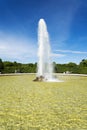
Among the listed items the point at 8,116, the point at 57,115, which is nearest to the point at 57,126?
the point at 57,115

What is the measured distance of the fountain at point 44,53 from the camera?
115 feet

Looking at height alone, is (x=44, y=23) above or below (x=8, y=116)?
above

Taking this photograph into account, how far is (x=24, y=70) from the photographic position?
66.2m

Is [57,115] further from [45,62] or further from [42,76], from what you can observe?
[45,62]

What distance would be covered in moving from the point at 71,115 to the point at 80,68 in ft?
172

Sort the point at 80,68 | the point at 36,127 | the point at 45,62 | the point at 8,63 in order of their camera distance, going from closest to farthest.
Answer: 1. the point at 36,127
2. the point at 45,62
3. the point at 80,68
4. the point at 8,63

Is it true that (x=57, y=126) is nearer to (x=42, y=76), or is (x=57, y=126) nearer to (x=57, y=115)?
(x=57, y=115)

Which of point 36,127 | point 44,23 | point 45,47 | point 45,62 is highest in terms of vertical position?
point 44,23

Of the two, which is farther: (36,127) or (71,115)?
(71,115)

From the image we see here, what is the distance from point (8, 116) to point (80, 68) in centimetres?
5324

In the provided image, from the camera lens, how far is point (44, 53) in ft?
118

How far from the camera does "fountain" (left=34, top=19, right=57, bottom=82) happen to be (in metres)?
35.1

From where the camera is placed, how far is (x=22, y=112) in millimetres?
10633

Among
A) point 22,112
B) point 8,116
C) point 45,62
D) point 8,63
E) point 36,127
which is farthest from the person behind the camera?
point 8,63
